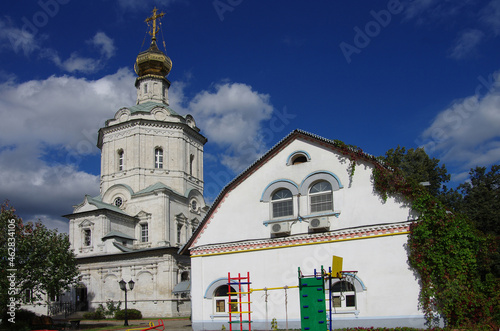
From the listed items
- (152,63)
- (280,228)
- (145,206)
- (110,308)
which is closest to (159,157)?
(145,206)

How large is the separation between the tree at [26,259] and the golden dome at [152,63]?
A: 2435 cm

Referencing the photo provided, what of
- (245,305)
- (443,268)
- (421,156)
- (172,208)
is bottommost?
(245,305)

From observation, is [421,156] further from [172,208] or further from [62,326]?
[62,326]

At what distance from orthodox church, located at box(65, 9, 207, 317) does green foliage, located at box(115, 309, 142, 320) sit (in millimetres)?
1316

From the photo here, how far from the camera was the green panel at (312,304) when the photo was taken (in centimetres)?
1448

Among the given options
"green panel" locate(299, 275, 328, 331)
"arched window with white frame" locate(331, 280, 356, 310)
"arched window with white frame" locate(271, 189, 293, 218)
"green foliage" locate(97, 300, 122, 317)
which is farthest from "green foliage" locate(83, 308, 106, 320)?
"arched window with white frame" locate(331, 280, 356, 310)

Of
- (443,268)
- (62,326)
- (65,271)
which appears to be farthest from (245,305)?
(65,271)

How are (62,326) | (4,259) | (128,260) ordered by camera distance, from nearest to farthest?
(4,259) → (62,326) → (128,260)

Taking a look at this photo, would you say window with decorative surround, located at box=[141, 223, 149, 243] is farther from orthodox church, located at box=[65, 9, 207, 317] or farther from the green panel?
the green panel

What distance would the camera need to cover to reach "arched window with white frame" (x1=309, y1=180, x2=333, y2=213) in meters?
17.1

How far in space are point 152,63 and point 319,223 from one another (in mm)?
34415

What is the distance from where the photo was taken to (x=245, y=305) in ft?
57.5

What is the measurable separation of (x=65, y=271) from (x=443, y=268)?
2117cm

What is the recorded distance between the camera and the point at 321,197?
56.7 ft
